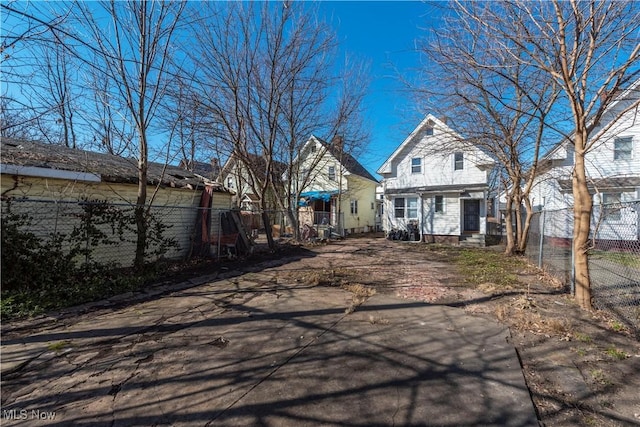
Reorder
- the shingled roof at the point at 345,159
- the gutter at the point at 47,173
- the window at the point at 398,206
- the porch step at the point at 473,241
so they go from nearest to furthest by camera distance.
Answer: the gutter at the point at 47,173, the porch step at the point at 473,241, the shingled roof at the point at 345,159, the window at the point at 398,206

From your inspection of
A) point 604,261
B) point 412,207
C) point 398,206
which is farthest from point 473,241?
point 604,261

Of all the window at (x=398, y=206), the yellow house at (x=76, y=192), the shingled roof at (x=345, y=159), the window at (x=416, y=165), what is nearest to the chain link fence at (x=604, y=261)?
the window at (x=398, y=206)

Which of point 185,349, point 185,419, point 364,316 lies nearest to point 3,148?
point 185,349

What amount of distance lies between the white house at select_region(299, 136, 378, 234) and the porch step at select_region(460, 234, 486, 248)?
6.98 meters

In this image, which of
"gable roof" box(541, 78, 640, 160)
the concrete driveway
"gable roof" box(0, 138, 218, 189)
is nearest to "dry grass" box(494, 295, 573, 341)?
the concrete driveway

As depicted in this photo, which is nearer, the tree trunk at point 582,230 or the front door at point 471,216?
the tree trunk at point 582,230

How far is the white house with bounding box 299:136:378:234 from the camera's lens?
18453mm

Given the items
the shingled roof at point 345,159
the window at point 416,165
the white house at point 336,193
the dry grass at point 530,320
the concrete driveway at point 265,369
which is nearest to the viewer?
the concrete driveway at point 265,369

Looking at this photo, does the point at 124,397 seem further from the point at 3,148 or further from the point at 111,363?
the point at 3,148

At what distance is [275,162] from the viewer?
14.9 m

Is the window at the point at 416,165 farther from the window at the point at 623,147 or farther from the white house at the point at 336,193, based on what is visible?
the window at the point at 623,147

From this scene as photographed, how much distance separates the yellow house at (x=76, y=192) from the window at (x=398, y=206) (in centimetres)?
1107

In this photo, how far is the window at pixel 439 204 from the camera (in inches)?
603

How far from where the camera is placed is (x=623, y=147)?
1324 centimetres
